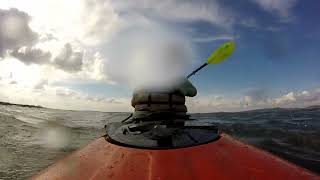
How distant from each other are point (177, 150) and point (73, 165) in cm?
92

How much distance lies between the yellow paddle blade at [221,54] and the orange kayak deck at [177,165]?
6.29 ft

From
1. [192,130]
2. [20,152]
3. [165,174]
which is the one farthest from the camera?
[20,152]

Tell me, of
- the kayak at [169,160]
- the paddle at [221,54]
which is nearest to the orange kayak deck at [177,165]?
the kayak at [169,160]

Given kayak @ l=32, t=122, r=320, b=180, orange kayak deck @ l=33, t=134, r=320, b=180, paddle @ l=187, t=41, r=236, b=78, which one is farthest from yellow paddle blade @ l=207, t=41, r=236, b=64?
orange kayak deck @ l=33, t=134, r=320, b=180

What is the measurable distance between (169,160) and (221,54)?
8.63 ft

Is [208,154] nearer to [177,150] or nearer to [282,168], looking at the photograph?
[177,150]

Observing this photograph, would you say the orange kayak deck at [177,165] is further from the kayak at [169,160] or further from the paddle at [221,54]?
the paddle at [221,54]

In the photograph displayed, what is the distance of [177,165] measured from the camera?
2.65 meters

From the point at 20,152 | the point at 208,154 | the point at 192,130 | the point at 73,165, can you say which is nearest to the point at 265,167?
the point at 208,154

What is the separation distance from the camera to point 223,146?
10.7 ft

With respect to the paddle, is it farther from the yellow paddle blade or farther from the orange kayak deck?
the orange kayak deck

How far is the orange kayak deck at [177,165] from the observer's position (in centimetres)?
250


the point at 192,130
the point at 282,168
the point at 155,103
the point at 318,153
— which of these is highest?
the point at 155,103

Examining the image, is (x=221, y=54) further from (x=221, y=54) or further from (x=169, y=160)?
(x=169, y=160)
